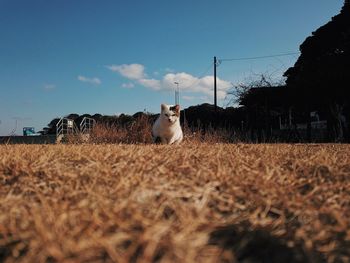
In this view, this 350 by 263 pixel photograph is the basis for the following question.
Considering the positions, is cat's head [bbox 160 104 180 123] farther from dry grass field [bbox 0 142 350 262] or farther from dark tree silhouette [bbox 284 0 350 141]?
dark tree silhouette [bbox 284 0 350 141]

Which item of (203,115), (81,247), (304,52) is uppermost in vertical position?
(304,52)

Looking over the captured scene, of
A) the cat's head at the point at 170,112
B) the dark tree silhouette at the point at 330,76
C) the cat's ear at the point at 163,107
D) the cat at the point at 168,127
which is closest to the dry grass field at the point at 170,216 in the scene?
the cat at the point at 168,127

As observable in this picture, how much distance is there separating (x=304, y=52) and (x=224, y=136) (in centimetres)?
1070

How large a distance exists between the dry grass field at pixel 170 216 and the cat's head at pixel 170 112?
5904 millimetres

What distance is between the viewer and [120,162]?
5.77 feet

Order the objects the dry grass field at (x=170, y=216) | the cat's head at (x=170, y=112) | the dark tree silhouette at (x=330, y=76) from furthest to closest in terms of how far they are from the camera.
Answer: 1. the dark tree silhouette at (x=330, y=76)
2. the cat's head at (x=170, y=112)
3. the dry grass field at (x=170, y=216)

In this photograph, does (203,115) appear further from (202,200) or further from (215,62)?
(202,200)

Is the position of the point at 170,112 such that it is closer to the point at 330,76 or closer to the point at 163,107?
the point at 163,107

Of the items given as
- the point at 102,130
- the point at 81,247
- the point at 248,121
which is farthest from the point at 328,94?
the point at 81,247

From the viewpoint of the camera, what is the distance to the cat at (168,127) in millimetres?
7268

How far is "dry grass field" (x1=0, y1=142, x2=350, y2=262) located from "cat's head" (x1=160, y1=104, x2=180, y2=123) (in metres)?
5.90

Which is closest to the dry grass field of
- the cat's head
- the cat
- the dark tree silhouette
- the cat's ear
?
the cat

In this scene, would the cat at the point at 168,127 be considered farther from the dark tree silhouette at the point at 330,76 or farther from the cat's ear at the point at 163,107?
the dark tree silhouette at the point at 330,76

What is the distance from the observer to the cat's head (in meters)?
7.49
